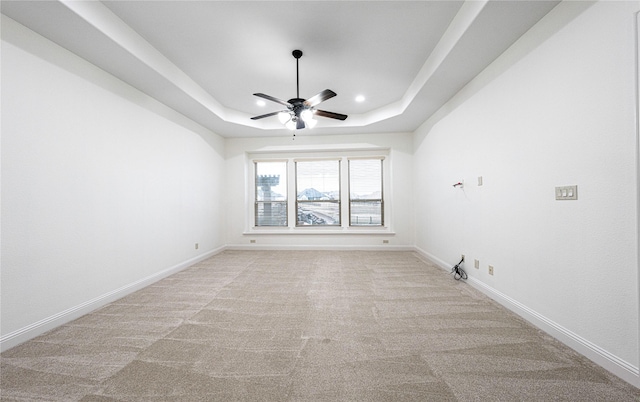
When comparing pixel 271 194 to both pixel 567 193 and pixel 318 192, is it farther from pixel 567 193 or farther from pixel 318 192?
pixel 567 193

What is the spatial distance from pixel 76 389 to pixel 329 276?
2.74 m

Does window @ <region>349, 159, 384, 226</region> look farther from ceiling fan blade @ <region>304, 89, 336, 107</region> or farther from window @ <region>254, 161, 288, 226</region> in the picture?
ceiling fan blade @ <region>304, 89, 336, 107</region>

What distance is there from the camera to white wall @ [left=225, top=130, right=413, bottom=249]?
5.49 m

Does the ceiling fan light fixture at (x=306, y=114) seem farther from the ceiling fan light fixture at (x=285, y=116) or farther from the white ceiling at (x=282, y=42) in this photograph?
the white ceiling at (x=282, y=42)

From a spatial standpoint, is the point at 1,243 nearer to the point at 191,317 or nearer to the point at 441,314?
the point at 191,317

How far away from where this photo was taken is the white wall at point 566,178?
1.52 metres

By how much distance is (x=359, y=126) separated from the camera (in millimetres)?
5020

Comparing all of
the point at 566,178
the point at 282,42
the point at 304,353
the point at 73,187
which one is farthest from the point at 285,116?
the point at 566,178

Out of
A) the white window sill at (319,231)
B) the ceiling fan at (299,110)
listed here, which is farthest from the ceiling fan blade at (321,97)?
the white window sill at (319,231)

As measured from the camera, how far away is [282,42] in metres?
2.65

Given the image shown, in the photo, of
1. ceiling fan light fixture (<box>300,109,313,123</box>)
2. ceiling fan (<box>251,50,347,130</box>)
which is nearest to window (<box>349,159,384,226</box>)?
ceiling fan (<box>251,50,347,130</box>)

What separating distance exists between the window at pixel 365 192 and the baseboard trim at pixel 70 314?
13.2 ft

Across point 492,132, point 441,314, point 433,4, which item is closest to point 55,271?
point 441,314

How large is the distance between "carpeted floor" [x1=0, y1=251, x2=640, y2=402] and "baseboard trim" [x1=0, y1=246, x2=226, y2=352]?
0.24ft
